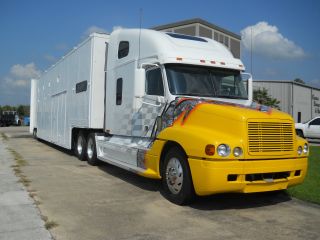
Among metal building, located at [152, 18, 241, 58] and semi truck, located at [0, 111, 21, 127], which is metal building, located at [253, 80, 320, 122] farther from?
semi truck, located at [0, 111, 21, 127]

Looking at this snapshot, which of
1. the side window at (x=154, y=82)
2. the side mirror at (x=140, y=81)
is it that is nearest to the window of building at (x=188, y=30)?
the side window at (x=154, y=82)

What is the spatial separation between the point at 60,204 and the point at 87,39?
6.41m

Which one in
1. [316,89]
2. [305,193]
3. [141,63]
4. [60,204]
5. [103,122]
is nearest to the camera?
[60,204]

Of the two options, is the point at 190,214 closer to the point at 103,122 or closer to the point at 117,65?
the point at 117,65

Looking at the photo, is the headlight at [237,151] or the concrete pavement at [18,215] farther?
the headlight at [237,151]

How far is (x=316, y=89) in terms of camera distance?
5834cm

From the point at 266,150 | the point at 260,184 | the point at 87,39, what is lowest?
the point at 260,184

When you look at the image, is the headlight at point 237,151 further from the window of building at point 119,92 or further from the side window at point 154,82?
the window of building at point 119,92

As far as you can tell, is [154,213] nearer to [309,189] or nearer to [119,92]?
[309,189]

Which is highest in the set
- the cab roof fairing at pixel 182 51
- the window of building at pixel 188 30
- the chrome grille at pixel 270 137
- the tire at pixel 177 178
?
the window of building at pixel 188 30

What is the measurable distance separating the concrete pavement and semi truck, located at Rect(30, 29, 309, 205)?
2.22 metres

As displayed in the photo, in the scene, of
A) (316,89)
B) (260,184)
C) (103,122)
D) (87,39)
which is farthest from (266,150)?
(316,89)

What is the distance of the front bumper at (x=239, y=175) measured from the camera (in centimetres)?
617

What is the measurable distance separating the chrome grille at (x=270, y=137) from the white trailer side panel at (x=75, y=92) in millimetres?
5989
